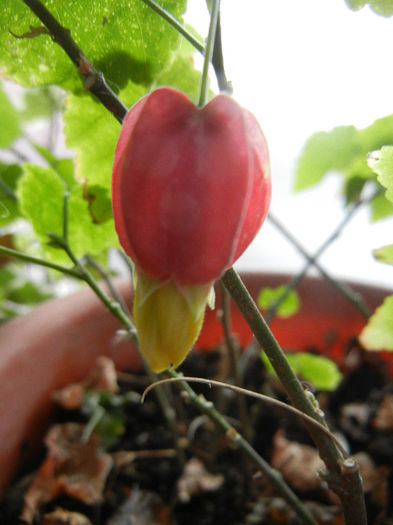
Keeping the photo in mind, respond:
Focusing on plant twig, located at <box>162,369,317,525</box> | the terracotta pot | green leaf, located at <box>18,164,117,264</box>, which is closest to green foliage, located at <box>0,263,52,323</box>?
the terracotta pot

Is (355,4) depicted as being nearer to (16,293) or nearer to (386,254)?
(386,254)

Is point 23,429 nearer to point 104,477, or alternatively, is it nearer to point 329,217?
point 104,477

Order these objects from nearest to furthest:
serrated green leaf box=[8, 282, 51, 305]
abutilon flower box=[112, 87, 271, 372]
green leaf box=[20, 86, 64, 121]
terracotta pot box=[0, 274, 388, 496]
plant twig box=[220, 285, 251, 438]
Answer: abutilon flower box=[112, 87, 271, 372], plant twig box=[220, 285, 251, 438], terracotta pot box=[0, 274, 388, 496], serrated green leaf box=[8, 282, 51, 305], green leaf box=[20, 86, 64, 121]

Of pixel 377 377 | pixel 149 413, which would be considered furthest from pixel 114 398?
pixel 377 377

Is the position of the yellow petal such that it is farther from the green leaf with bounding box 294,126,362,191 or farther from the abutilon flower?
the green leaf with bounding box 294,126,362,191

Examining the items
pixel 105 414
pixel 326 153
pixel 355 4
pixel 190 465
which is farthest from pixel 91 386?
pixel 355 4

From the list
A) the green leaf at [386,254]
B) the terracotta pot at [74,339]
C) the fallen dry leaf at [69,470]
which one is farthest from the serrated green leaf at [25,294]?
the green leaf at [386,254]
